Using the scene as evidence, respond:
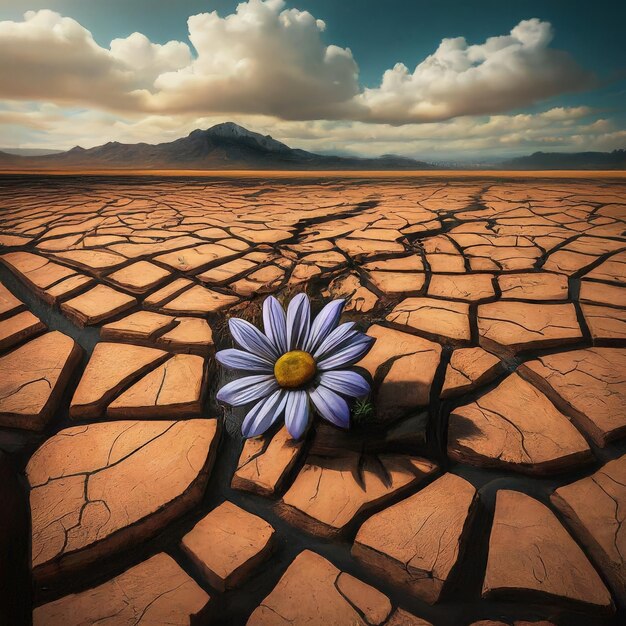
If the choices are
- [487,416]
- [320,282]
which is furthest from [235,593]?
[320,282]

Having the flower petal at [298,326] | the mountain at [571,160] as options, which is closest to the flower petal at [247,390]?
the flower petal at [298,326]

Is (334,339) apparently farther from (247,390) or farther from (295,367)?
(247,390)

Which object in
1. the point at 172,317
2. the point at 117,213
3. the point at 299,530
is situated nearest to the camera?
the point at 299,530

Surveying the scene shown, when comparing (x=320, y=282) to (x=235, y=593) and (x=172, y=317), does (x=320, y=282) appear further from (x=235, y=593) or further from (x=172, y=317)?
(x=235, y=593)

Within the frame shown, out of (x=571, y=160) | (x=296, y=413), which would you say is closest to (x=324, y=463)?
(x=296, y=413)

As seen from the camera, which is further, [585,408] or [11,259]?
[11,259]

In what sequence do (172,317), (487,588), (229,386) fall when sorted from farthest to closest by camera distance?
(172,317) < (229,386) < (487,588)
